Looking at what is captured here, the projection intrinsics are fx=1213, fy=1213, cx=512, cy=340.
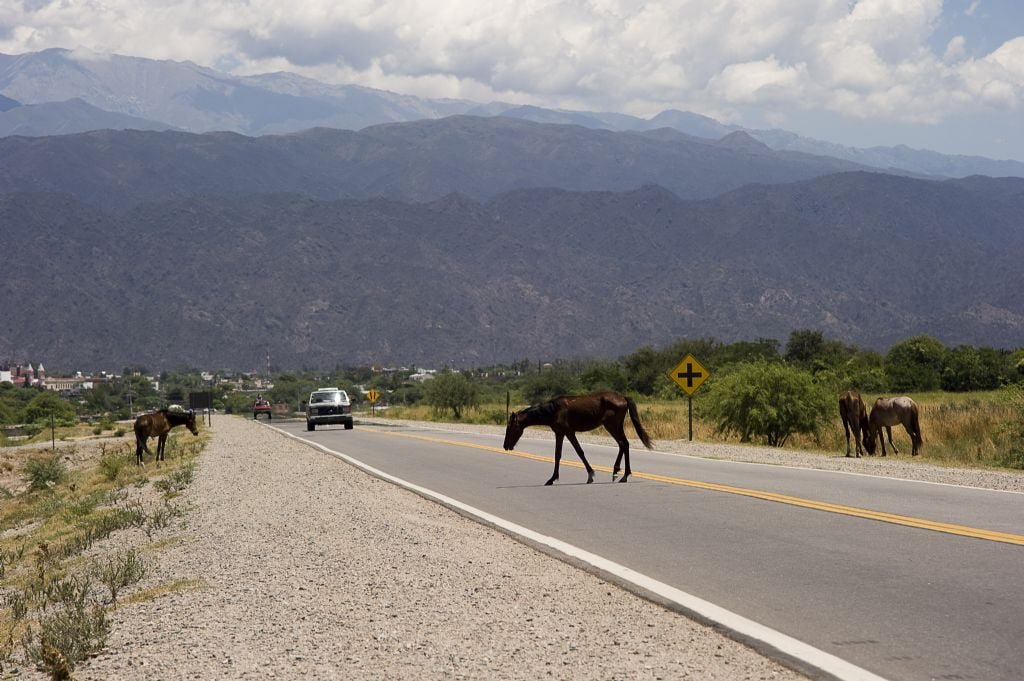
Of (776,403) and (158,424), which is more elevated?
(776,403)

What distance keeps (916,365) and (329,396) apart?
164 feet

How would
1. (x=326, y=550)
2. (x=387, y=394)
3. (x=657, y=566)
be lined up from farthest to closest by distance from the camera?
(x=387, y=394) → (x=326, y=550) → (x=657, y=566)

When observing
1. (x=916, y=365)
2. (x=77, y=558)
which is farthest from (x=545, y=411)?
(x=916, y=365)

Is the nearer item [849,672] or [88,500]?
[849,672]

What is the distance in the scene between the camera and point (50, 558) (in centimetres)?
1484

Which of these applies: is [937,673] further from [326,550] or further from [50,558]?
[50,558]

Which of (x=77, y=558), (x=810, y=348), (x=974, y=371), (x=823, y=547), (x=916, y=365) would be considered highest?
(x=810, y=348)

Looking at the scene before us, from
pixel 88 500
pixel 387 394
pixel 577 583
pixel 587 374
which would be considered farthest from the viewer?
pixel 387 394

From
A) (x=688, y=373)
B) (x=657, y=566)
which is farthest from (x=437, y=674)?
(x=688, y=373)

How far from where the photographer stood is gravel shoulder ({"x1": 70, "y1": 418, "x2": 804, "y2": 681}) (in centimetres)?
701

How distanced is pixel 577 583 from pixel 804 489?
7.64 meters

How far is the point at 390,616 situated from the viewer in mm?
8398

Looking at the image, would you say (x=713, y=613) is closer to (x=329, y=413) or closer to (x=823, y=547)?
(x=823, y=547)

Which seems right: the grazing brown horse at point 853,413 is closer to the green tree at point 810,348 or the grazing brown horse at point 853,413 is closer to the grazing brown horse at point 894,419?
the grazing brown horse at point 894,419
